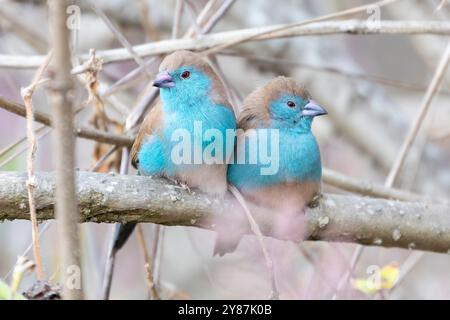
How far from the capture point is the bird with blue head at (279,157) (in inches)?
115

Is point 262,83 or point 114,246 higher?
point 262,83

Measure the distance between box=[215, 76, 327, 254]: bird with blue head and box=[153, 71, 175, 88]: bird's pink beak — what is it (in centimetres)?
33

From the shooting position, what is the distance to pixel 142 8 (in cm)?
407

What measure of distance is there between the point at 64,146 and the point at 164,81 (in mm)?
1699

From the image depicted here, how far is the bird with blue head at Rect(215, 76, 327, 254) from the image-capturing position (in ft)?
9.57

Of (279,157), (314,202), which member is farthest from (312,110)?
(314,202)

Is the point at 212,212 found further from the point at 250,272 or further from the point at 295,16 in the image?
the point at 295,16

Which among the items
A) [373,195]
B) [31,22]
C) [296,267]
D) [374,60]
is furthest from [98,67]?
[374,60]

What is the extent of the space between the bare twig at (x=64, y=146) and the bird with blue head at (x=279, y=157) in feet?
5.29

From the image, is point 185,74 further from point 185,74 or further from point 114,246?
point 114,246

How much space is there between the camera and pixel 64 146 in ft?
4.28

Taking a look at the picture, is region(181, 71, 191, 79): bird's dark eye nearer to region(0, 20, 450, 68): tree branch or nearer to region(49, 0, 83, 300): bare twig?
region(0, 20, 450, 68): tree branch

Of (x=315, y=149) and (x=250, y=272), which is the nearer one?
(x=315, y=149)

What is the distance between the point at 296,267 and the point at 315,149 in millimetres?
1574
